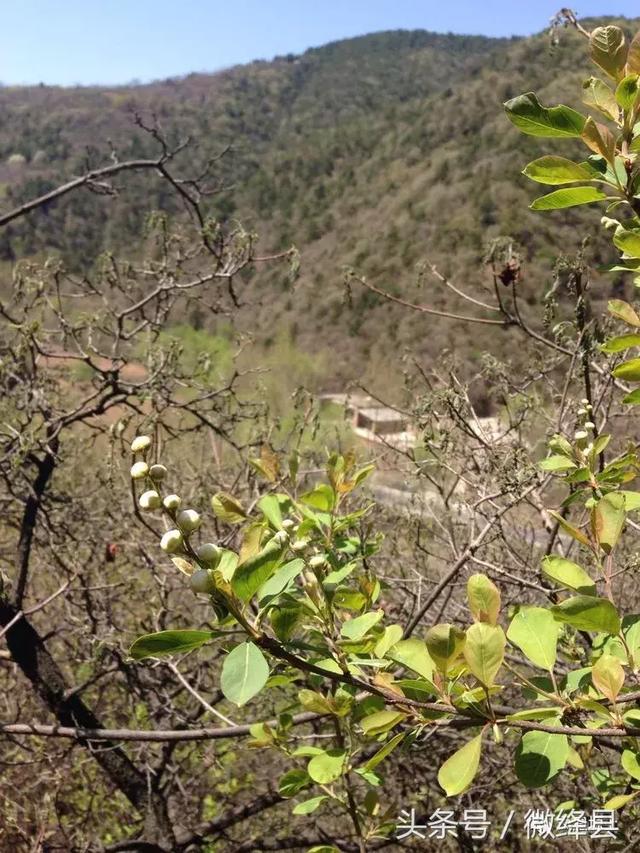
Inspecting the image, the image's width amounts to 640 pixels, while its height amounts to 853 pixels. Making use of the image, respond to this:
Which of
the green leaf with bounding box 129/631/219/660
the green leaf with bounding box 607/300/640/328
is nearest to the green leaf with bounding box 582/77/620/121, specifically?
the green leaf with bounding box 607/300/640/328

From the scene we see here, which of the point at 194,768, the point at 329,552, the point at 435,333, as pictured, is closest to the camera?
the point at 329,552

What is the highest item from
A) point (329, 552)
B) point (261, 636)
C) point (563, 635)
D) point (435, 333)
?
point (261, 636)

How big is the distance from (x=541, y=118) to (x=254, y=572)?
72cm

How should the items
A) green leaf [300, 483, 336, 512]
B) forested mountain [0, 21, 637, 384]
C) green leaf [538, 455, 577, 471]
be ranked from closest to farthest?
green leaf [538, 455, 577, 471], green leaf [300, 483, 336, 512], forested mountain [0, 21, 637, 384]

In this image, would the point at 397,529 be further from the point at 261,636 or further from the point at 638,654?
the point at 261,636

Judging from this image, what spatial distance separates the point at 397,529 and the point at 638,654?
2.06 metres

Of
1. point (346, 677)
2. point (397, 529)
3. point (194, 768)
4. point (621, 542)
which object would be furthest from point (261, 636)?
point (194, 768)

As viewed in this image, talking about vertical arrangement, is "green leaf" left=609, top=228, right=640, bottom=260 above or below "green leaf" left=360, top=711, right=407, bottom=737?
above

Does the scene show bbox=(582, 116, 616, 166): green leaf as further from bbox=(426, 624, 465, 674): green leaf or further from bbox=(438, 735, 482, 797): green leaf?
bbox=(438, 735, 482, 797): green leaf

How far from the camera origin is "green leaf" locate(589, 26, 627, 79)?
943 millimetres

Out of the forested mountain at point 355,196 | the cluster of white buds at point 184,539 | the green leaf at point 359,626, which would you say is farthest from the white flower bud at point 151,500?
the forested mountain at point 355,196

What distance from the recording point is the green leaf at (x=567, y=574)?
0.97m

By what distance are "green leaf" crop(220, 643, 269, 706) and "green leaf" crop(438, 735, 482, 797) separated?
30 centimetres

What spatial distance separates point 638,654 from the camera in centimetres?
102
